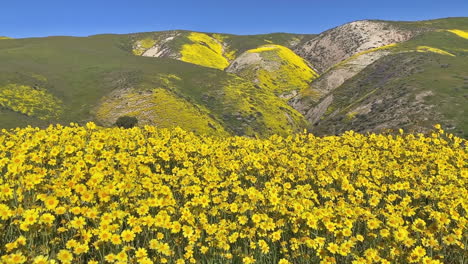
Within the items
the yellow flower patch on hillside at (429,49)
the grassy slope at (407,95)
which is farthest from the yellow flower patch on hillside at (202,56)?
the yellow flower patch on hillside at (429,49)

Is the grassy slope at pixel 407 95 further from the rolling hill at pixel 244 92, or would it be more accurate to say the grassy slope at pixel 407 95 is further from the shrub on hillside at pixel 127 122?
→ the shrub on hillside at pixel 127 122

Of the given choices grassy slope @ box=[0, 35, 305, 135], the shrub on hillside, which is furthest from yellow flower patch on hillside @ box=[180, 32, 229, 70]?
the shrub on hillside

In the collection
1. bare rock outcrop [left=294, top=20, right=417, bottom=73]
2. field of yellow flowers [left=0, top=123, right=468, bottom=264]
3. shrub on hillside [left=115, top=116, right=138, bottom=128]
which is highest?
bare rock outcrop [left=294, top=20, right=417, bottom=73]

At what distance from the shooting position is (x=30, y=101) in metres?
75.5

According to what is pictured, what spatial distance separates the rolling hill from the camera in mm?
68188

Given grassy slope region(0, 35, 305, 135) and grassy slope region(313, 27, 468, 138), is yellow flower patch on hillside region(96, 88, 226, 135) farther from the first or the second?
grassy slope region(313, 27, 468, 138)

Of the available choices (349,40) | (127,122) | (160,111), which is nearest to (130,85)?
(160,111)

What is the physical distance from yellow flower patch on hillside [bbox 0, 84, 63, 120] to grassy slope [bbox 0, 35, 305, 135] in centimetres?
214

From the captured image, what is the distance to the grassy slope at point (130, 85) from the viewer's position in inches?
3216

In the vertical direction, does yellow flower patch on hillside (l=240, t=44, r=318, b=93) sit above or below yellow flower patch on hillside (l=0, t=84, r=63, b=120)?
above

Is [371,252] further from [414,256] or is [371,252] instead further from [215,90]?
[215,90]

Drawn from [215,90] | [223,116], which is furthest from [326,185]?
[215,90]

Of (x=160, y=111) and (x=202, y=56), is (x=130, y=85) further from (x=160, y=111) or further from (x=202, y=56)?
(x=202, y=56)

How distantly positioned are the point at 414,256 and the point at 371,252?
767mm
